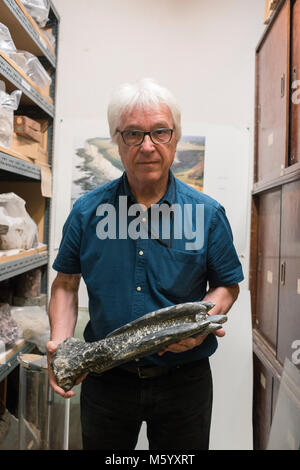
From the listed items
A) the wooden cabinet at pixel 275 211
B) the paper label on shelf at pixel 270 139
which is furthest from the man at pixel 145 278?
the paper label on shelf at pixel 270 139

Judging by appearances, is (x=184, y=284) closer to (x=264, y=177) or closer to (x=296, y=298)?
(x=296, y=298)

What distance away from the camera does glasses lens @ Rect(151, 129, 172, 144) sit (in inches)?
36.7

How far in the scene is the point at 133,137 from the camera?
94cm

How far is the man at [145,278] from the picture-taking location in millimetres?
984

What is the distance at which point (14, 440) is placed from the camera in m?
1.48

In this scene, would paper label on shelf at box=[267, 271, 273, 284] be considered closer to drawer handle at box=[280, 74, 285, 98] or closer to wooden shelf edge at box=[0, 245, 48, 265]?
drawer handle at box=[280, 74, 285, 98]

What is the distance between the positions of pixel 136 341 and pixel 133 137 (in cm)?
52

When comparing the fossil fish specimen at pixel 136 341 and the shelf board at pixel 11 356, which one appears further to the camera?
the shelf board at pixel 11 356

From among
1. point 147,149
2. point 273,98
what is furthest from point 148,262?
point 273,98

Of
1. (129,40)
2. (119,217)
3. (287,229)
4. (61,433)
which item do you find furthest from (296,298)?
(129,40)

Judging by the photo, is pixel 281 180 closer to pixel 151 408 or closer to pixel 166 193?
pixel 166 193

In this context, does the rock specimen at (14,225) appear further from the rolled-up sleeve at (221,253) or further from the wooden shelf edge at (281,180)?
the wooden shelf edge at (281,180)

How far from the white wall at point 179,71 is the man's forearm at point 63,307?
0.71 m
